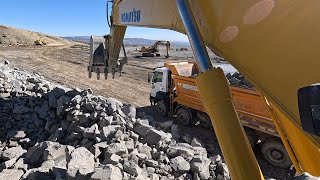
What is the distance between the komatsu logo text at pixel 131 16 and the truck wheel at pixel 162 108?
7461 mm

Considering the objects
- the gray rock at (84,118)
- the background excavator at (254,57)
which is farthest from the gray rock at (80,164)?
the background excavator at (254,57)

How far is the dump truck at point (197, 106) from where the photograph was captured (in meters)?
9.27

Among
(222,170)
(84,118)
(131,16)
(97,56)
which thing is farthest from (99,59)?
(222,170)

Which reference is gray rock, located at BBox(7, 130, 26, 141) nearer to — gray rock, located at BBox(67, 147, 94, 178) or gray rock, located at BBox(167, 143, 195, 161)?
gray rock, located at BBox(67, 147, 94, 178)

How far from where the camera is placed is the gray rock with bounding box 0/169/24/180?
6.43 m

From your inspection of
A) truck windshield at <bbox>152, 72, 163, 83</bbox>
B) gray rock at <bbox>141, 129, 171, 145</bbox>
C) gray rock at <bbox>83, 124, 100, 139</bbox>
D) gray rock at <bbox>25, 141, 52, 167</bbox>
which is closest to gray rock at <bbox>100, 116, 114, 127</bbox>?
gray rock at <bbox>83, 124, 100, 139</bbox>

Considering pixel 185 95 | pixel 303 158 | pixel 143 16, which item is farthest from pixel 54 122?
pixel 303 158

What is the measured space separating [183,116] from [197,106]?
0.98 meters

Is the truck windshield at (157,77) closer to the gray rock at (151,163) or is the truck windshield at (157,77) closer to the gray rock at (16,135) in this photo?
the gray rock at (16,135)

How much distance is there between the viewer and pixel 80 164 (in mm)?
6504

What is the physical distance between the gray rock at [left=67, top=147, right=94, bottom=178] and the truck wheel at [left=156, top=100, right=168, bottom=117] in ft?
21.9

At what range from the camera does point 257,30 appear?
2195 mm

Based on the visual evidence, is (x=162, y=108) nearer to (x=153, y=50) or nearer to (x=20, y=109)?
(x=20, y=109)

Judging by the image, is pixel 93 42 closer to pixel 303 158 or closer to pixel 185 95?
pixel 185 95
